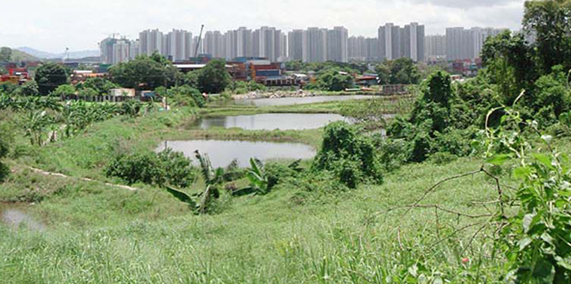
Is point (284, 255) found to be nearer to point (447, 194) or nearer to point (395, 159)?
point (447, 194)

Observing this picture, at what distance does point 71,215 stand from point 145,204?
4.82 feet

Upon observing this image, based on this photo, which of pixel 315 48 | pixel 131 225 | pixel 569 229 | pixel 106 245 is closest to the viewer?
pixel 569 229

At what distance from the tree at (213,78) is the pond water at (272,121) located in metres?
21.2

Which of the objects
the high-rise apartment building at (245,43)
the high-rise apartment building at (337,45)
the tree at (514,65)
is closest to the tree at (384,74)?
the tree at (514,65)

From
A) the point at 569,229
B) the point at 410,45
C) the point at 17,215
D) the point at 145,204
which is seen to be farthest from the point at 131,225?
the point at 410,45

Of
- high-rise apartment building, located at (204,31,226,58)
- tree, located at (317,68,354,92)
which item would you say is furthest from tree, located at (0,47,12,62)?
tree, located at (317,68,354,92)

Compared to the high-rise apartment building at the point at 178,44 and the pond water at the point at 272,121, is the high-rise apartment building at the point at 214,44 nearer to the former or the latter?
the high-rise apartment building at the point at 178,44

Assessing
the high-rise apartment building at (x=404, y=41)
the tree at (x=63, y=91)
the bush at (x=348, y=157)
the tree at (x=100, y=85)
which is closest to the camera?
the bush at (x=348, y=157)

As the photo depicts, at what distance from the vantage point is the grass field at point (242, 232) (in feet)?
10.5

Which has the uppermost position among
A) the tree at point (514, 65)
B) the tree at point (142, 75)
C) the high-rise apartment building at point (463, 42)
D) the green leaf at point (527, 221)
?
the high-rise apartment building at point (463, 42)

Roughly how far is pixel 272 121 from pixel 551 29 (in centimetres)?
1877

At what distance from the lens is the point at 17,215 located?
12219mm

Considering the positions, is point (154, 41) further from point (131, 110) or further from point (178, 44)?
point (131, 110)

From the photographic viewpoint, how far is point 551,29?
16172mm
